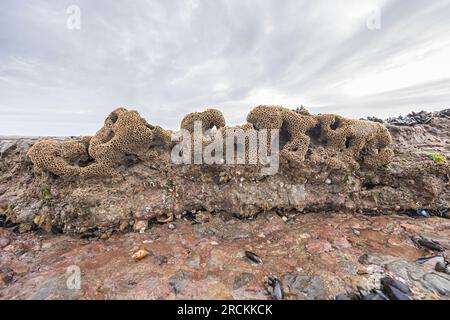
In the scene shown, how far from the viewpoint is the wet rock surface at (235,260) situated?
372 centimetres

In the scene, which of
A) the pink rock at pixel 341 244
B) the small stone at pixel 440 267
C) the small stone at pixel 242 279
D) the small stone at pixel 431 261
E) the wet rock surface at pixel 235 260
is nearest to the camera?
the wet rock surface at pixel 235 260

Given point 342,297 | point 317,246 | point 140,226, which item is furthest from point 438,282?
point 140,226

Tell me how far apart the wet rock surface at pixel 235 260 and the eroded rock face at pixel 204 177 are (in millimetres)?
505

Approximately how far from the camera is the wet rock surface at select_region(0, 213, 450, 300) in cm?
372

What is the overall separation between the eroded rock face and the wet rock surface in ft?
1.66

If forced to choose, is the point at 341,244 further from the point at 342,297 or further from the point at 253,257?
the point at 253,257

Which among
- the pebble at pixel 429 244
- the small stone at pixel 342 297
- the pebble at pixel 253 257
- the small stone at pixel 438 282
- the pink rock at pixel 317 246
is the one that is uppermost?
the pebble at pixel 429 244

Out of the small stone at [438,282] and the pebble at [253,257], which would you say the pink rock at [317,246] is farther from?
the small stone at [438,282]

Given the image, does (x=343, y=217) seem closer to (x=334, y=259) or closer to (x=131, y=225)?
(x=334, y=259)

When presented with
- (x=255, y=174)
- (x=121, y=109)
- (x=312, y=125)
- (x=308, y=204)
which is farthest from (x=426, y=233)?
(x=121, y=109)

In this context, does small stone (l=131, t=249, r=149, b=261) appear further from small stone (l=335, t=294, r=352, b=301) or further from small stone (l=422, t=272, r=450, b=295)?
small stone (l=422, t=272, r=450, b=295)

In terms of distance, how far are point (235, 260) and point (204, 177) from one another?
268cm

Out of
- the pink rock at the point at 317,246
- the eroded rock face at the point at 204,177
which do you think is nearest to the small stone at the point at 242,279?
the pink rock at the point at 317,246

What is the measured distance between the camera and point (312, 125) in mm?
6312
